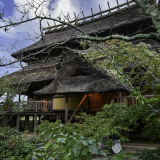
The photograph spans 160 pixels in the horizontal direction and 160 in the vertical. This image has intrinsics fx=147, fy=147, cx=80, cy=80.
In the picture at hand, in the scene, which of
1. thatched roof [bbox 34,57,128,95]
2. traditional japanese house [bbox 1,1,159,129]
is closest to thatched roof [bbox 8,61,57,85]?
traditional japanese house [bbox 1,1,159,129]

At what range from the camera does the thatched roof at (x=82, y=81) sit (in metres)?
8.62

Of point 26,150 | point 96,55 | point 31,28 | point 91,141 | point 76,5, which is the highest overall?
point 76,5

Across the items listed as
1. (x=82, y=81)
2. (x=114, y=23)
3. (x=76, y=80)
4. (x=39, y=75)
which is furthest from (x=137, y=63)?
(x=39, y=75)

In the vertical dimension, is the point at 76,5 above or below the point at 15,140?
above

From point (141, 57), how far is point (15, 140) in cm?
599

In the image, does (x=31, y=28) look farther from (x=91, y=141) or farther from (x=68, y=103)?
→ (x=68, y=103)

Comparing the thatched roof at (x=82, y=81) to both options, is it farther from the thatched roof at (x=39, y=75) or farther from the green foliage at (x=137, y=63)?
the green foliage at (x=137, y=63)

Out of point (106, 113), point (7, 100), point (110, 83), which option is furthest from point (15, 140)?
point (110, 83)

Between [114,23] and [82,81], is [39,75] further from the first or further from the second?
[114,23]

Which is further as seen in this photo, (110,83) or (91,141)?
(110,83)

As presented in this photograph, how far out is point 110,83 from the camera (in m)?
8.59

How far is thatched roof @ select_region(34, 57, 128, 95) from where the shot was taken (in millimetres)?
8625

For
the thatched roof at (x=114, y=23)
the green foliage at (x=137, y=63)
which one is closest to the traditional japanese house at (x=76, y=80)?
the thatched roof at (x=114, y=23)

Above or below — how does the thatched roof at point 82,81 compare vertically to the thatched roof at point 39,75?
below
